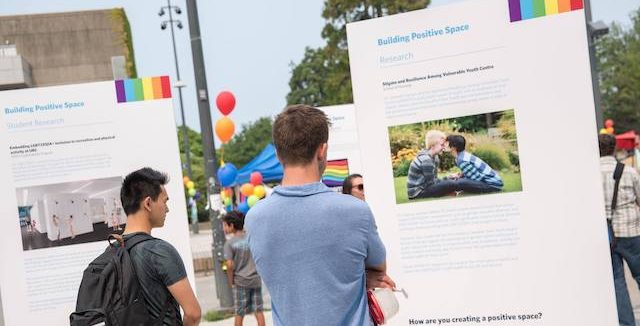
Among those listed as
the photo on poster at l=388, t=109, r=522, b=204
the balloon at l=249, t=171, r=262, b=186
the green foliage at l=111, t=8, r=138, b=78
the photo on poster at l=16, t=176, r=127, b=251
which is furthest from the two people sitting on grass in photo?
the green foliage at l=111, t=8, r=138, b=78

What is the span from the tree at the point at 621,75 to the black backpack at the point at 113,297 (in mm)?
61278

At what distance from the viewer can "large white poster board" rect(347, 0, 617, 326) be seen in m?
4.32

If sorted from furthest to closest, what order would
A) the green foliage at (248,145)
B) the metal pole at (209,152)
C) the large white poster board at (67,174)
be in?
the green foliage at (248,145) < the metal pole at (209,152) < the large white poster board at (67,174)

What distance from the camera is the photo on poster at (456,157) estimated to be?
451 centimetres

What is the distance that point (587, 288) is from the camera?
4352mm

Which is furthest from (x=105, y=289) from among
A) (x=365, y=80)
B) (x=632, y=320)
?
(x=632, y=320)

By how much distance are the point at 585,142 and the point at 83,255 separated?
356 cm

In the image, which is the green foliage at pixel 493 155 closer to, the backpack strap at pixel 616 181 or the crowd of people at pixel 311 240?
the crowd of people at pixel 311 240

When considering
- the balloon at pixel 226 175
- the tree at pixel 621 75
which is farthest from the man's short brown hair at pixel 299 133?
the tree at pixel 621 75

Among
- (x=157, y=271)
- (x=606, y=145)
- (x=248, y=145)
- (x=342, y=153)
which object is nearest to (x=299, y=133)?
(x=157, y=271)

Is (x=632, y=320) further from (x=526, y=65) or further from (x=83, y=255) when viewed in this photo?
(x=83, y=255)

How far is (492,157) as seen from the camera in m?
4.55

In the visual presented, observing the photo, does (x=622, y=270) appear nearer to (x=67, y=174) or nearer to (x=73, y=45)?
(x=67, y=174)

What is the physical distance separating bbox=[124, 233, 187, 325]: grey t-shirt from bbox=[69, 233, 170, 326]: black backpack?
0.09 ft
